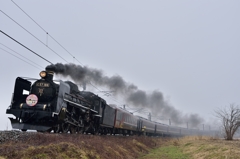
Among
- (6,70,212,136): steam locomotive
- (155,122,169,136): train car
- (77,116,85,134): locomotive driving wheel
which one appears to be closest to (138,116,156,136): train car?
(155,122,169,136): train car

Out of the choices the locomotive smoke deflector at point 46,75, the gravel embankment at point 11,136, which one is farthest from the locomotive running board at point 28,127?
the gravel embankment at point 11,136

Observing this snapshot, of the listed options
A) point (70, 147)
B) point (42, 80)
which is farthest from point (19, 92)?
point (70, 147)

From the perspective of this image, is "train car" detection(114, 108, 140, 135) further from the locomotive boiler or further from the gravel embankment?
the gravel embankment

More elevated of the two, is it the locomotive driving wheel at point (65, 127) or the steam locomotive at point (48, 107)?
the steam locomotive at point (48, 107)

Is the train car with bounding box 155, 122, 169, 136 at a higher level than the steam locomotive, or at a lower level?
lower

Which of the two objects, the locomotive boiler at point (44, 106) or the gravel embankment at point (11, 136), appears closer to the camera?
the gravel embankment at point (11, 136)

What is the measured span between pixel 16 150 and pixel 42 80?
732cm

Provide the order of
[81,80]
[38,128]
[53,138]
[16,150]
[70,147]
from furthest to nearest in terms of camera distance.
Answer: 1. [81,80]
2. [38,128]
3. [53,138]
4. [70,147]
5. [16,150]

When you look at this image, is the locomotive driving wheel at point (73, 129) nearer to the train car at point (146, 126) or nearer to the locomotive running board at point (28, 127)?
the locomotive running board at point (28, 127)

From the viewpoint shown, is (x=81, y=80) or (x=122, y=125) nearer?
(x=81, y=80)

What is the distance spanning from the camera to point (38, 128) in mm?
11875

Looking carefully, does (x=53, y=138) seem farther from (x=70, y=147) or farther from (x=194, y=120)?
(x=194, y=120)

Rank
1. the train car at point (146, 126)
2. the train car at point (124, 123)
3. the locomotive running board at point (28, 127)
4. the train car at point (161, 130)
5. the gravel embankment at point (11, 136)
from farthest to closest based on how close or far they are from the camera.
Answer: the train car at point (161, 130)
the train car at point (146, 126)
the train car at point (124, 123)
the locomotive running board at point (28, 127)
the gravel embankment at point (11, 136)

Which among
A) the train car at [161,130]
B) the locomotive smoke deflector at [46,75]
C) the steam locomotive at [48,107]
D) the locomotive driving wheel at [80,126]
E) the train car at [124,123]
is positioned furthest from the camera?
the train car at [161,130]
